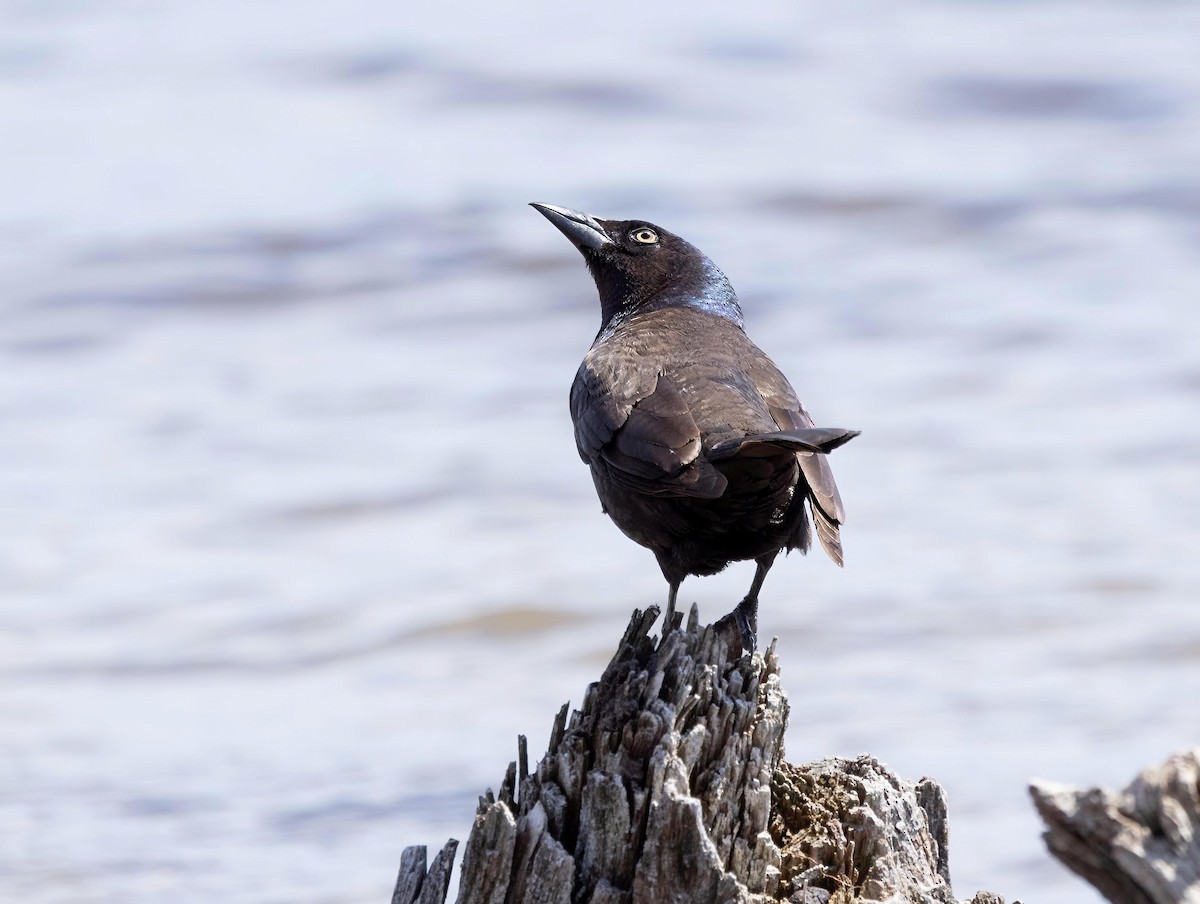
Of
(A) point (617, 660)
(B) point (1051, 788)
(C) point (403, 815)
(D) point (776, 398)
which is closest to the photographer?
(B) point (1051, 788)

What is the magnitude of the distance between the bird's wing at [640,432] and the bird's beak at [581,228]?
3.54ft

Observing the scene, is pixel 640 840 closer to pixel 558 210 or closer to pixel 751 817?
pixel 751 817

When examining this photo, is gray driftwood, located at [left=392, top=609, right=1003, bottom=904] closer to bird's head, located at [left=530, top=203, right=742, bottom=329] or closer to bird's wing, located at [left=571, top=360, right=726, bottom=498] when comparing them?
bird's wing, located at [left=571, top=360, right=726, bottom=498]

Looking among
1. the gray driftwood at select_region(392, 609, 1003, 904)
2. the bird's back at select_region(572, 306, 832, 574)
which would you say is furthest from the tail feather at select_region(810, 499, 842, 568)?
the gray driftwood at select_region(392, 609, 1003, 904)

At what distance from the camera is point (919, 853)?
4.67 m

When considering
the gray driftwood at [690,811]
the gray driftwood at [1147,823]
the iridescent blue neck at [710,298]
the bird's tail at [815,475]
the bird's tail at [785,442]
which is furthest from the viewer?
the iridescent blue neck at [710,298]

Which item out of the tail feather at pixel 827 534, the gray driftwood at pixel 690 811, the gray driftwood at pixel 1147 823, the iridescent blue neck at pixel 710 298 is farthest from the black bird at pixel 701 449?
the gray driftwood at pixel 1147 823

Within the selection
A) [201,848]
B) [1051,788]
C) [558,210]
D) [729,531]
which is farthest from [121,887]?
[1051,788]

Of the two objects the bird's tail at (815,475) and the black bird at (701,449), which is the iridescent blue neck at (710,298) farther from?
the bird's tail at (815,475)

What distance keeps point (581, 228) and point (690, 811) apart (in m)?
3.58

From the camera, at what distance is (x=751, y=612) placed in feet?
17.8

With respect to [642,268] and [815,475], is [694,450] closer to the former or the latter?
[815,475]

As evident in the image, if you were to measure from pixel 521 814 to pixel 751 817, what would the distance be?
551mm

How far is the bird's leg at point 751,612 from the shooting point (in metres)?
5.11
